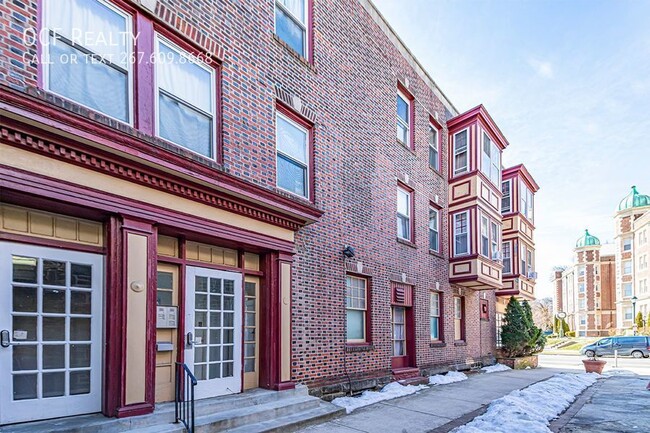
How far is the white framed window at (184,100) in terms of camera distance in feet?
19.9

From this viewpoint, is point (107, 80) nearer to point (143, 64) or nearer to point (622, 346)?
point (143, 64)

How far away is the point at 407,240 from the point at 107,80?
8858 mm

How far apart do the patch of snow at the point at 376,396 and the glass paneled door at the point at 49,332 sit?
4.66 metres

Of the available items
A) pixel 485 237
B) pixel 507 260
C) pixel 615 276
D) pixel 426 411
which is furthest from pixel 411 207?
pixel 615 276

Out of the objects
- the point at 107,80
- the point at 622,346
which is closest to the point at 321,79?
the point at 107,80

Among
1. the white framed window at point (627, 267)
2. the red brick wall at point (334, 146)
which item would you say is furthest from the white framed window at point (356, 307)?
the white framed window at point (627, 267)

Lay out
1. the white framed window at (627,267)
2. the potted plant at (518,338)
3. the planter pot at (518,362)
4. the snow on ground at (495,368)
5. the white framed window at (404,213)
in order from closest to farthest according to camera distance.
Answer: the white framed window at (404,213)
the snow on ground at (495,368)
the planter pot at (518,362)
the potted plant at (518,338)
the white framed window at (627,267)

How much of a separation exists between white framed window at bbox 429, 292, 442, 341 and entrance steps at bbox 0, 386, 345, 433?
649 cm

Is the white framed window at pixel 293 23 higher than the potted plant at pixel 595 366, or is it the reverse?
the white framed window at pixel 293 23

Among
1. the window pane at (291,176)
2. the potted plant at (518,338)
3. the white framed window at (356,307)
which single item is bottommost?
the potted plant at (518,338)

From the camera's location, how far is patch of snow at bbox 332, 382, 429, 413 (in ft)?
27.2

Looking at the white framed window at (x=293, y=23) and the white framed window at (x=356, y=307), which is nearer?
the white framed window at (x=293, y=23)

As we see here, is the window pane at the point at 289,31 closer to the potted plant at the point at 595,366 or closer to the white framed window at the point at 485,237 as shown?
the white framed window at the point at 485,237

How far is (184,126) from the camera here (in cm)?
Result: 634
